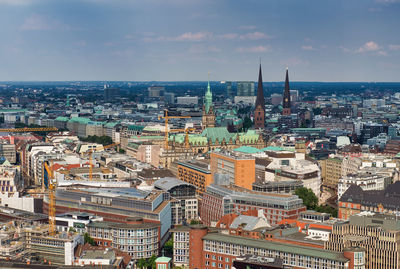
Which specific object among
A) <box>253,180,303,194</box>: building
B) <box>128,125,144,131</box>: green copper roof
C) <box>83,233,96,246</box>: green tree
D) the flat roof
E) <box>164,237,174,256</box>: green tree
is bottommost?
<box>164,237,174,256</box>: green tree

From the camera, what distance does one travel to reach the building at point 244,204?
263 feet

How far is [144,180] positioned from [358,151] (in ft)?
146

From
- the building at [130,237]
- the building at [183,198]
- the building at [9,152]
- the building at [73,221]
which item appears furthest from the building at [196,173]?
the building at [9,152]

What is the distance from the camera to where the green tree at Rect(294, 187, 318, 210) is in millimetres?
90688

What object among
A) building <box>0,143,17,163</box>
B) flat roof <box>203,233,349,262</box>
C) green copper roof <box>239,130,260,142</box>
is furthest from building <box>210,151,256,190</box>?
building <box>0,143,17,163</box>

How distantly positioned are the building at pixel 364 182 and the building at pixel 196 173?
1728 cm

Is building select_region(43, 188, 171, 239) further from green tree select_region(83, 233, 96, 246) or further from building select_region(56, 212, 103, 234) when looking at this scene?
green tree select_region(83, 233, 96, 246)

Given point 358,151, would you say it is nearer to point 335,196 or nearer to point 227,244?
point 335,196

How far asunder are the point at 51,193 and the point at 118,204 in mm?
9440

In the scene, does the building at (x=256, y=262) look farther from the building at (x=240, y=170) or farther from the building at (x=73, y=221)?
the building at (x=240, y=170)

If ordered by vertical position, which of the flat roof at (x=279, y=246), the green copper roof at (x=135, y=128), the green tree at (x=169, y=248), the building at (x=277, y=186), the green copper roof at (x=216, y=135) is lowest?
the green tree at (x=169, y=248)

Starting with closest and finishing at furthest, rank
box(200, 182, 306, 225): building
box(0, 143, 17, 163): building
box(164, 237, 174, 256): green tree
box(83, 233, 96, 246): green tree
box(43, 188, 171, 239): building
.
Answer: box(83, 233, 96, 246): green tree, box(164, 237, 174, 256): green tree, box(43, 188, 171, 239): building, box(200, 182, 306, 225): building, box(0, 143, 17, 163): building

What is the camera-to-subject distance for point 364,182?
312 ft

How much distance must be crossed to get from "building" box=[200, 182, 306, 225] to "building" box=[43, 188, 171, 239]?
17.8 feet
